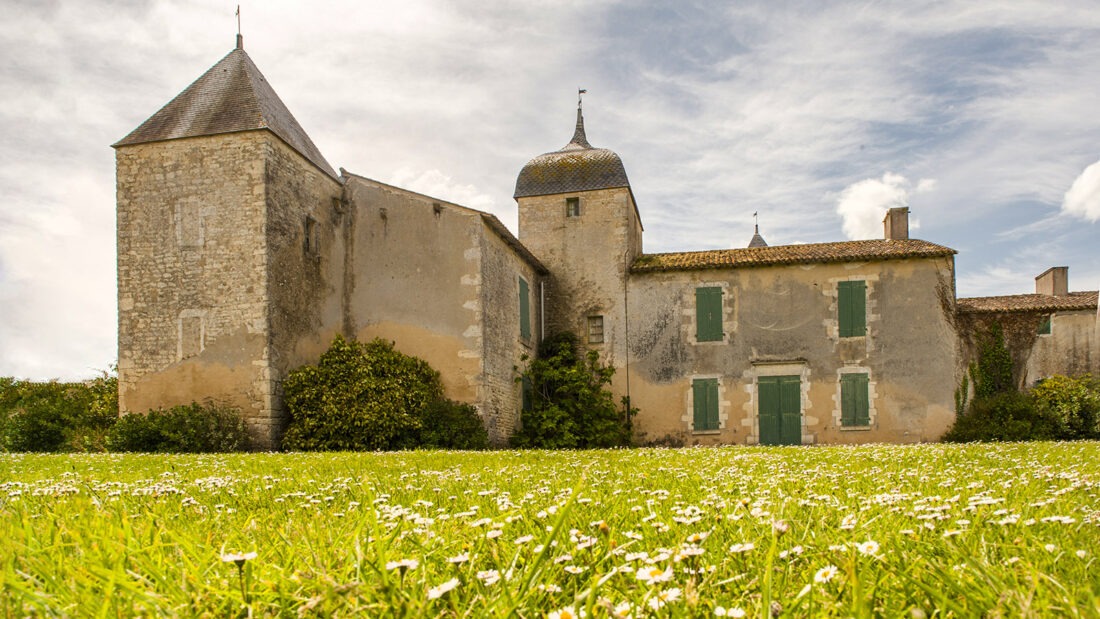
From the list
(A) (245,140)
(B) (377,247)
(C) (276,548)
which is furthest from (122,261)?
(C) (276,548)

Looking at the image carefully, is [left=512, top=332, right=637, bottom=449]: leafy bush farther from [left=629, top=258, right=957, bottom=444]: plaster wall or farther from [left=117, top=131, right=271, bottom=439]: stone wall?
[left=117, top=131, right=271, bottom=439]: stone wall

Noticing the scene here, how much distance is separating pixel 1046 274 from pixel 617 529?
95.3 ft

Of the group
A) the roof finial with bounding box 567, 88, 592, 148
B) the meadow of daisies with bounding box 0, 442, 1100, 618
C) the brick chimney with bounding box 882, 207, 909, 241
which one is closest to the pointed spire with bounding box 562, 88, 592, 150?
the roof finial with bounding box 567, 88, 592, 148

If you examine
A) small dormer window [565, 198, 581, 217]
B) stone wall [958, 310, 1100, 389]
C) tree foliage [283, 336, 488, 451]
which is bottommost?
tree foliage [283, 336, 488, 451]

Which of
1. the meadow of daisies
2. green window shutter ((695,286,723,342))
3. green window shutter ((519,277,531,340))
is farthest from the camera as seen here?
green window shutter ((695,286,723,342))

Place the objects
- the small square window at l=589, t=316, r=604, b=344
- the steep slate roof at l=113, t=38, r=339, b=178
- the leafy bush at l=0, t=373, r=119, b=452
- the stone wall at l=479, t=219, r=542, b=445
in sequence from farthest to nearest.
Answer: the small square window at l=589, t=316, r=604, b=344 → the stone wall at l=479, t=219, r=542, b=445 → the leafy bush at l=0, t=373, r=119, b=452 → the steep slate roof at l=113, t=38, r=339, b=178

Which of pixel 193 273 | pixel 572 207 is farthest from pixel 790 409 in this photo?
pixel 193 273

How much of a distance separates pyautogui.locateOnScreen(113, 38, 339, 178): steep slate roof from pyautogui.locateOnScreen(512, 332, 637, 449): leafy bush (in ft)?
23.1

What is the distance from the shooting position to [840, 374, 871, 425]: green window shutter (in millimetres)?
18609

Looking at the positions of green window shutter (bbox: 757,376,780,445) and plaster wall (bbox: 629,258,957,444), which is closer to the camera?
plaster wall (bbox: 629,258,957,444)

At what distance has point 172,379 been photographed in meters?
14.9

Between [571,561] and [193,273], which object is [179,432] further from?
[571,561]

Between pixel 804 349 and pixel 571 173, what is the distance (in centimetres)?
775

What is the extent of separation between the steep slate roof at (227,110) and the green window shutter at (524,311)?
5.25m
